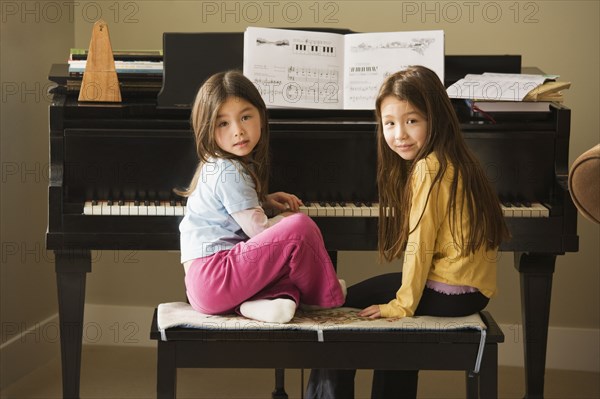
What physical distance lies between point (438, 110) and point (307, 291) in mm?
532

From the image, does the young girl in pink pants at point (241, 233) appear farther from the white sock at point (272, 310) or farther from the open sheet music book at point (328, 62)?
the open sheet music book at point (328, 62)

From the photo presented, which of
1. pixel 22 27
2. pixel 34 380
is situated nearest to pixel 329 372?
pixel 34 380

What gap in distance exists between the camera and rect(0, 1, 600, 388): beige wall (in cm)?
359

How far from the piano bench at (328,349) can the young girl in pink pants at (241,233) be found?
2.6 inches

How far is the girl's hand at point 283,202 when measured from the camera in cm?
275

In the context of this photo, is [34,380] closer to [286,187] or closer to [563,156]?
[286,187]

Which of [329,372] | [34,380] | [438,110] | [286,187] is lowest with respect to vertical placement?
[34,380]

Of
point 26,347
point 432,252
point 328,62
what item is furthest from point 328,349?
point 26,347

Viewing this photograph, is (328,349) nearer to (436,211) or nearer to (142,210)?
(436,211)

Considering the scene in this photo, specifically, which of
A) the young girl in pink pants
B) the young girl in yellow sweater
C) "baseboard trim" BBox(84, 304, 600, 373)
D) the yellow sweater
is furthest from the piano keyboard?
"baseboard trim" BBox(84, 304, 600, 373)

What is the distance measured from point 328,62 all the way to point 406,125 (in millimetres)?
686

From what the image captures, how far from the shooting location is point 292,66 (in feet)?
9.91

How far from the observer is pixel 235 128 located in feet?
8.11

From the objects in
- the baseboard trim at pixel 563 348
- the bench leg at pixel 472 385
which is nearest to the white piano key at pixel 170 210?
the bench leg at pixel 472 385
